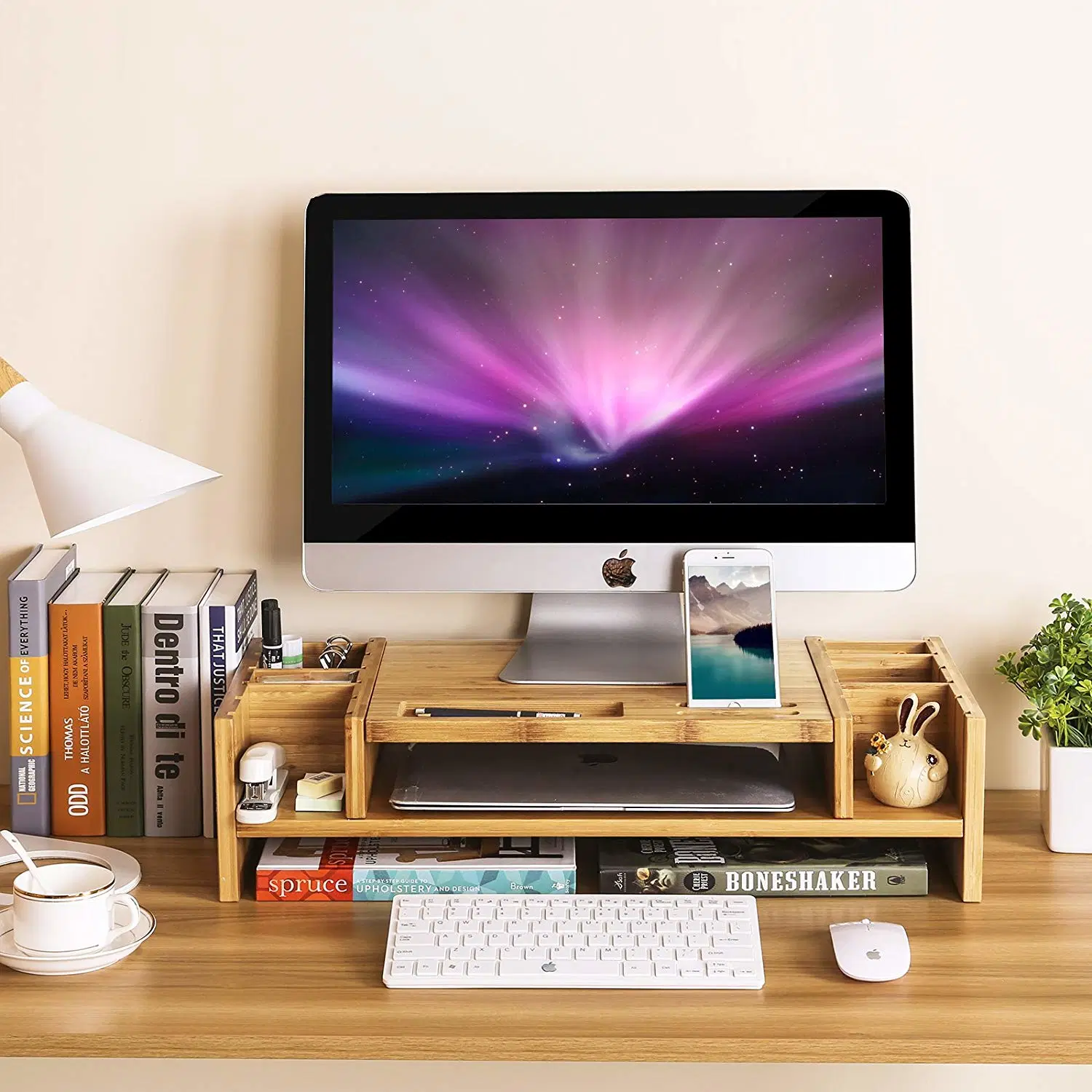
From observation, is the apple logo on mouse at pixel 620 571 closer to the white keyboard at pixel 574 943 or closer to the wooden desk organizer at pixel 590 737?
the wooden desk organizer at pixel 590 737

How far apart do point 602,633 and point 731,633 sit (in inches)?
7.6

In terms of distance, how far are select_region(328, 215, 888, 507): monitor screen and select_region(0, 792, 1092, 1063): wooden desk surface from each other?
18.6 inches

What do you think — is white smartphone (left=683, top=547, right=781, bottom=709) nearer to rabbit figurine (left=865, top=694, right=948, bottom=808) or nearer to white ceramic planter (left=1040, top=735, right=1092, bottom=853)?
rabbit figurine (left=865, top=694, right=948, bottom=808)

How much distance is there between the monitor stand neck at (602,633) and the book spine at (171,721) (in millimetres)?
351

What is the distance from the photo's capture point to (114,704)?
143 cm

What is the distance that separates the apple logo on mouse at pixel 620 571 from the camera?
4.63 ft

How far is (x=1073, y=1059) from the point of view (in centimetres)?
104

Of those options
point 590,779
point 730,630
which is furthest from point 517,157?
point 590,779

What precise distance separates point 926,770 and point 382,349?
29.2 inches

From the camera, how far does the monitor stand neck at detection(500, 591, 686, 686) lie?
1429 millimetres

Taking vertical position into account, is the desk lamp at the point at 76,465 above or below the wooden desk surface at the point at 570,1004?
above

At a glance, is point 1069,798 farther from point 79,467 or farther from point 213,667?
point 79,467

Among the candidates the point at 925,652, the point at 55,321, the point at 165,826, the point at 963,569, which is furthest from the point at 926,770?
the point at 55,321

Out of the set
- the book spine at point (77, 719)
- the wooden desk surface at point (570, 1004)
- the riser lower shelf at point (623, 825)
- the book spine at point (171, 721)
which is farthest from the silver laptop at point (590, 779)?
the book spine at point (77, 719)
